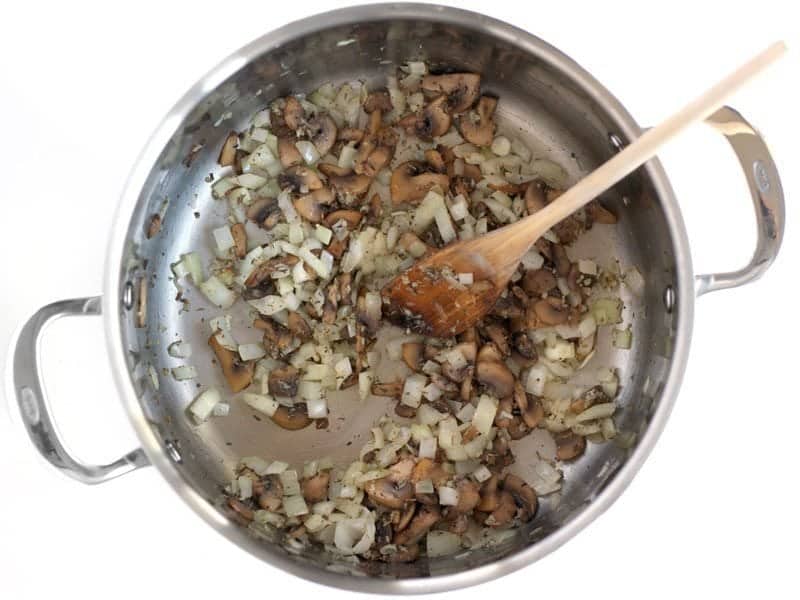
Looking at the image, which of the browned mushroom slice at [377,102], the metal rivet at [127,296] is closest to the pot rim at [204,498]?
the metal rivet at [127,296]

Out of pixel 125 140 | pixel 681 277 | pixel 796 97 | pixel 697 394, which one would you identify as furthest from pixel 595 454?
pixel 125 140

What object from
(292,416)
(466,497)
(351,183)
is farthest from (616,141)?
(292,416)

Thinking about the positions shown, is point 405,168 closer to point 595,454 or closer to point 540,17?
point 540,17

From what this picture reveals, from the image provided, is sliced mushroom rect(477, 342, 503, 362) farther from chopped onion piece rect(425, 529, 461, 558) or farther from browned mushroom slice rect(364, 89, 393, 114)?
browned mushroom slice rect(364, 89, 393, 114)

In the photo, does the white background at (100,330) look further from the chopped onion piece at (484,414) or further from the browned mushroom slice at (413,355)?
the browned mushroom slice at (413,355)

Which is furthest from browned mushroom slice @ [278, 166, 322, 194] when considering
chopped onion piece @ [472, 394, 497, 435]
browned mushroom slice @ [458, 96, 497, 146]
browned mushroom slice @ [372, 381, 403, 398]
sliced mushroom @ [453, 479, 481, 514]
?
sliced mushroom @ [453, 479, 481, 514]

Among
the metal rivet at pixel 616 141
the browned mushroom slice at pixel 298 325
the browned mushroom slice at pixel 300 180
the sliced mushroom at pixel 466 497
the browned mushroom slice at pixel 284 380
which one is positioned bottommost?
the sliced mushroom at pixel 466 497
